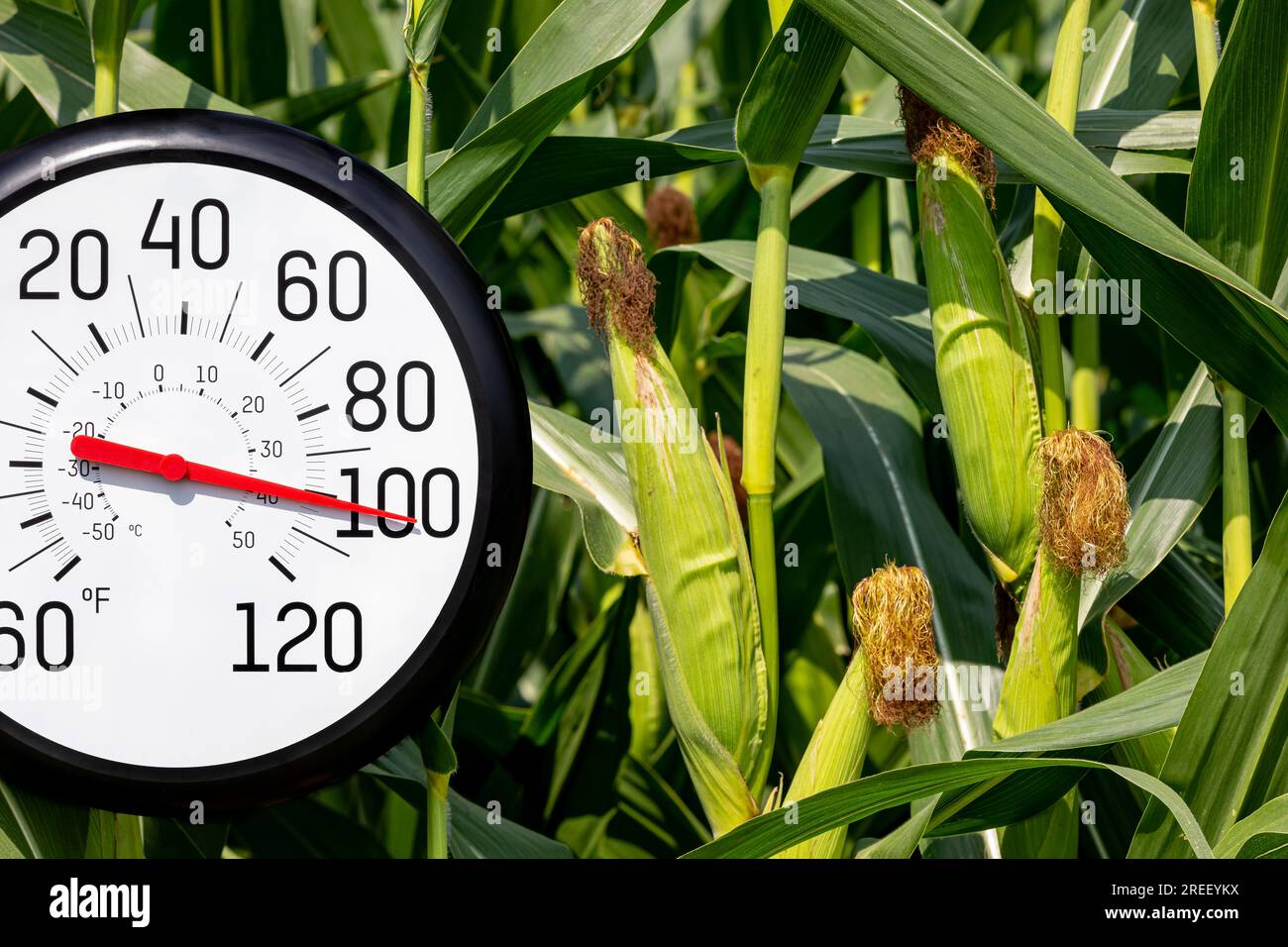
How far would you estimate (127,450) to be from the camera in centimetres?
52

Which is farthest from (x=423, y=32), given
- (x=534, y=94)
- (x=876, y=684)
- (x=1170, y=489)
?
(x=1170, y=489)

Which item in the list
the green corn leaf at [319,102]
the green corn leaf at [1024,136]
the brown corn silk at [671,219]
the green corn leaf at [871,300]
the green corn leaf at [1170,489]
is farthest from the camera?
the brown corn silk at [671,219]

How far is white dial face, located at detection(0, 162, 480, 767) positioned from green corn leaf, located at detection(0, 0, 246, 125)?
0.60 feet

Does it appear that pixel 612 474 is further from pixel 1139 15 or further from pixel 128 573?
pixel 1139 15

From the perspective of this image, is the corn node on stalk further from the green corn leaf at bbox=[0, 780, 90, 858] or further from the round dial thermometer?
the green corn leaf at bbox=[0, 780, 90, 858]

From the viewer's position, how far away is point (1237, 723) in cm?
54

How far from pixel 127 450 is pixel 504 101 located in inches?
11.2

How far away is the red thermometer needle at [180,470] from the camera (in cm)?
52

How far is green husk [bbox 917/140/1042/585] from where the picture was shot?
0.56 meters

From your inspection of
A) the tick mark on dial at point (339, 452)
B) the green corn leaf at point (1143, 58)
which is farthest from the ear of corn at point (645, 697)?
the green corn leaf at point (1143, 58)

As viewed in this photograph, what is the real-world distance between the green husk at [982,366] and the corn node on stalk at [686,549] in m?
0.13

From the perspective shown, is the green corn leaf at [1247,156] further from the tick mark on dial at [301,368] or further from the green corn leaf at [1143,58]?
the tick mark on dial at [301,368]

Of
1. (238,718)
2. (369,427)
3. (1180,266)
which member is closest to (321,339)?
(369,427)

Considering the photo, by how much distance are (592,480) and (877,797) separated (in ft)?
0.79
